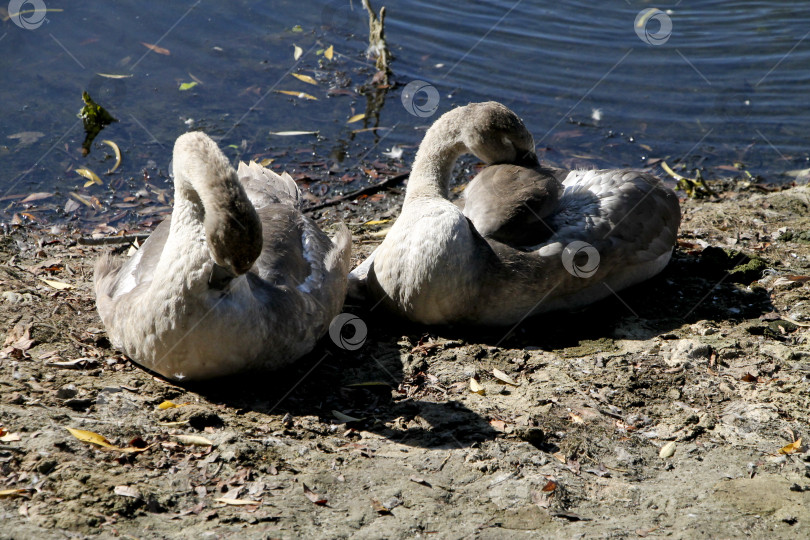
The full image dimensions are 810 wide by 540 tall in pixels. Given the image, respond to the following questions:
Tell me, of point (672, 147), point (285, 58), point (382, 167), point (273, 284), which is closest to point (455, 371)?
point (273, 284)

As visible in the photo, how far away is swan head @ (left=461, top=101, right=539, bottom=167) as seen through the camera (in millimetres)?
7078

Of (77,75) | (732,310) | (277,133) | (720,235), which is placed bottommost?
(732,310)

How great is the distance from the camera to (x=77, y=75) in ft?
37.6

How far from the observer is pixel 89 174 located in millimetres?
9672

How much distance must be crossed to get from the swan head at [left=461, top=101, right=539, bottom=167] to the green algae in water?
17.4 feet

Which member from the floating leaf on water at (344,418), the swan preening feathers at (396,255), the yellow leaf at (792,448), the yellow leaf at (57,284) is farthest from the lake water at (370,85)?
the yellow leaf at (792,448)

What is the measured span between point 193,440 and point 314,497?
92 cm

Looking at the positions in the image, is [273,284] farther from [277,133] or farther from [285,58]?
[285,58]

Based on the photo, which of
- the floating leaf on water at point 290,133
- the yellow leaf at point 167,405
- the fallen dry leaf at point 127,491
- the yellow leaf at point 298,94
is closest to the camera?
the fallen dry leaf at point 127,491

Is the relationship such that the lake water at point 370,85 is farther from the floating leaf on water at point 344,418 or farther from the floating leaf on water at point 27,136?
the floating leaf on water at point 344,418

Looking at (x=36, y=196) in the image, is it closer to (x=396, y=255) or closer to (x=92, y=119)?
(x=92, y=119)

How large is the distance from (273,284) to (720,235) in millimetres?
4769

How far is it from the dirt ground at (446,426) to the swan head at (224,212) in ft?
3.24

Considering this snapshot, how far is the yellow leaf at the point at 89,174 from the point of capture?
31.5 feet
